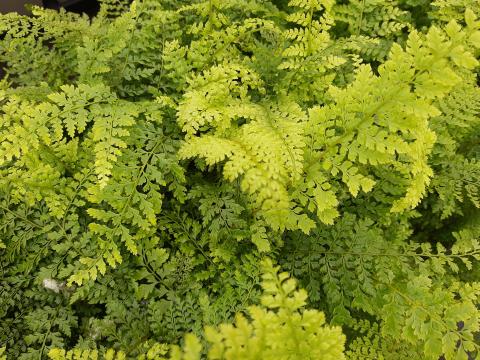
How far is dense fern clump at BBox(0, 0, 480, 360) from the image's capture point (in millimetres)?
1553

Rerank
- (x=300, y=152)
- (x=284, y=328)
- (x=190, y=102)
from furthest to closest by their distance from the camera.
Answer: (x=190, y=102) → (x=300, y=152) → (x=284, y=328)

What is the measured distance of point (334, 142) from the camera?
1.62 m

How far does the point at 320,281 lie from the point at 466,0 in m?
1.67

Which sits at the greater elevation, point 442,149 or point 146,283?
point 442,149

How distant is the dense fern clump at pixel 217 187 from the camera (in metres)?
1.55

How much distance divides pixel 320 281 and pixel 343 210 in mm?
385

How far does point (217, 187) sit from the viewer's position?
1.99 meters

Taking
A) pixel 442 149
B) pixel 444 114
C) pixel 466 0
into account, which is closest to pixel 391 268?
pixel 442 149

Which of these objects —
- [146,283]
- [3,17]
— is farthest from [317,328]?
[3,17]

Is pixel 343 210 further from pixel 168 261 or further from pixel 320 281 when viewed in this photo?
pixel 168 261

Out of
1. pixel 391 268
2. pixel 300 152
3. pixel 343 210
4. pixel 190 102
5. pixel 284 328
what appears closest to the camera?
pixel 284 328

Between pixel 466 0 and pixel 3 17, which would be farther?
pixel 466 0

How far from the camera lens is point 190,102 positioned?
1.73 meters

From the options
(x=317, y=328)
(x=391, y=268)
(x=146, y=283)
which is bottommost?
(x=146, y=283)
